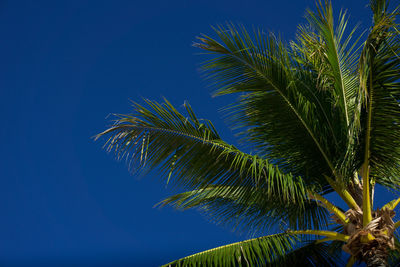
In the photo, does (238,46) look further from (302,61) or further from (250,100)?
(302,61)

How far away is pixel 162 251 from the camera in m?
50.2

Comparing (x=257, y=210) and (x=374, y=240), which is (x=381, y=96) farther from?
(x=257, y=210)

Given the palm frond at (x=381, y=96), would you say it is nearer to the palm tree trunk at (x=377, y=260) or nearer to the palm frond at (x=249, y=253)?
the palm tree trunk at (x=377, y=260)

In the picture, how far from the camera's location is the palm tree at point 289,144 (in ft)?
17.8

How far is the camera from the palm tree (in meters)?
5.42

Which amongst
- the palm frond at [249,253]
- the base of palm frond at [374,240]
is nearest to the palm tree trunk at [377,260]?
the base of palm frond at [374,240]

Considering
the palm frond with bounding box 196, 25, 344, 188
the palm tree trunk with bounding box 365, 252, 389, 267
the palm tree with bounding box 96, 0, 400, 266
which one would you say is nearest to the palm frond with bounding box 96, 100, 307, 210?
the palm tree with bounding box 96, 0, 400, 266

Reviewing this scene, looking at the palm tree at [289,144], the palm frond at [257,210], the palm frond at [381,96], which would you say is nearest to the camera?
the palm frond at [381,96]

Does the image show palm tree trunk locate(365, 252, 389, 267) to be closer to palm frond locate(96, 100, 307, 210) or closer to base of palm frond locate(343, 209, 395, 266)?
base of palm frond locate(343, 209, 395, 266)

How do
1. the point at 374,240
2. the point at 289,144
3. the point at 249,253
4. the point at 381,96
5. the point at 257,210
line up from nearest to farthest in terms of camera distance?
1. the point at 374,240
2. the point at 381,96
3. the point at 249,253
4. the point at 257,210
5. the point at 289,144

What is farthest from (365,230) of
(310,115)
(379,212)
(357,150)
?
(310,115)

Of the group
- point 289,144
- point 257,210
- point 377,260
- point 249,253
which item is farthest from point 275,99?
point 377,260

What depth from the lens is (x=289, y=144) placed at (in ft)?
20.0

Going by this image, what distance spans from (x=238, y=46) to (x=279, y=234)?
223 cm
